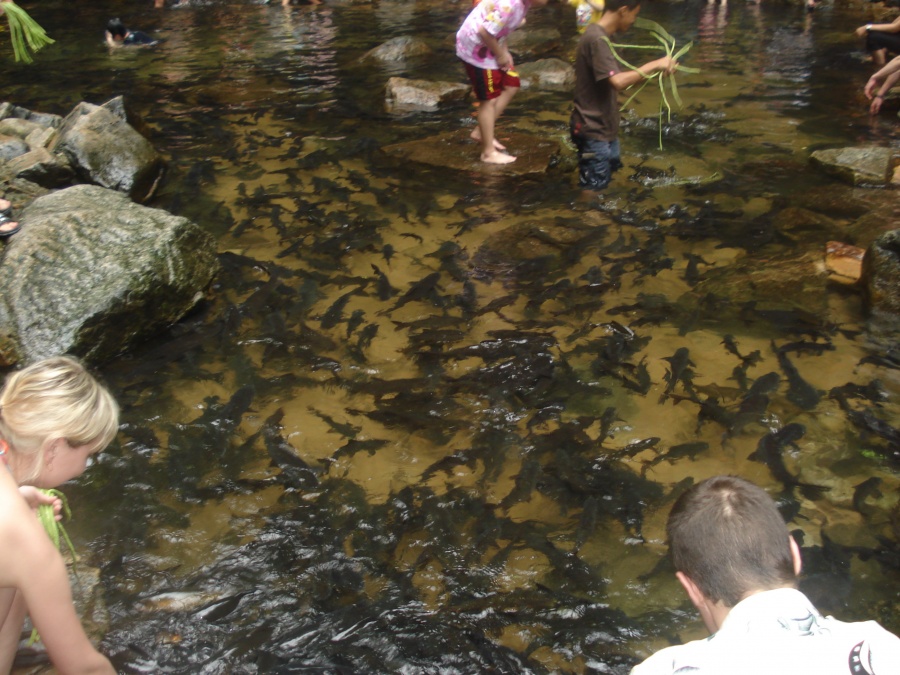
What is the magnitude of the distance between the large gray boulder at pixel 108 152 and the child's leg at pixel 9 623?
5656 millimetres

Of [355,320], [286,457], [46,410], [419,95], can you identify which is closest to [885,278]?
[355,320]

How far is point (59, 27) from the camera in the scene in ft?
59.3

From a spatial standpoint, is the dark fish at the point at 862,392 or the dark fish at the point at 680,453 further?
the dark fish at the point at 862,392

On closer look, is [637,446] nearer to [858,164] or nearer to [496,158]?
[496,158]

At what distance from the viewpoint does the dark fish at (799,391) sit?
4312 millimetres

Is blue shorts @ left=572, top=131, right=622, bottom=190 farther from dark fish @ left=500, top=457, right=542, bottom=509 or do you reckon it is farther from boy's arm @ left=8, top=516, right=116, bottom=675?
boy's arm @ left=8, top=516, right=116, bottom=675

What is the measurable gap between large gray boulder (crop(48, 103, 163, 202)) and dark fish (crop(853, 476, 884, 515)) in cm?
677

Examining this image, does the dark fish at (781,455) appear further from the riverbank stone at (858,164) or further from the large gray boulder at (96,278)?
the riverbank stone at (858,164)

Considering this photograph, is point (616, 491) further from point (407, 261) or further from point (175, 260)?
point (175, 260)

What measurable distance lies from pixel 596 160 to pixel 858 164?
274 cm

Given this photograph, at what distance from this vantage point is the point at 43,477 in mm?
2406

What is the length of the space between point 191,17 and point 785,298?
58.5 feet

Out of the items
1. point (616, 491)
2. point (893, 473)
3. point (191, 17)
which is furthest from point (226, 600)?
point (191, 17)

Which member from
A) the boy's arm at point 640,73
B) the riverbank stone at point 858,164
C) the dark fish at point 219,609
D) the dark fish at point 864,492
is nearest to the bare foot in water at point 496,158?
the boy's arm at point 640,73
